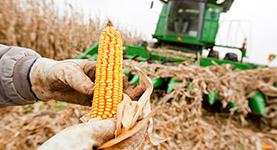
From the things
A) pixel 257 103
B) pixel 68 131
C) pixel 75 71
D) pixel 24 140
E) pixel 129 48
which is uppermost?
pixel 129 48

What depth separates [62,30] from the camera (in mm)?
3811

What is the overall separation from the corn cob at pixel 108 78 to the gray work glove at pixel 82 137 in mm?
166

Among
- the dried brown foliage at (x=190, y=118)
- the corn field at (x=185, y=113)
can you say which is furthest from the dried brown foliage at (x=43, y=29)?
the dried brown foliage at (x=190, y=118)

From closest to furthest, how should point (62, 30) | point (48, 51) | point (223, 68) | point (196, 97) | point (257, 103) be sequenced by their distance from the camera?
point (196, 97) → point (257, 103) → point (223, 68) → point (48, 51) → point (62, 30)

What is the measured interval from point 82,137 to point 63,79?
640 mm

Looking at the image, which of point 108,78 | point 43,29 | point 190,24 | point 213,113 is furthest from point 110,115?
point 190,24

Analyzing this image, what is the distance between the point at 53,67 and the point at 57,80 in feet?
0.37

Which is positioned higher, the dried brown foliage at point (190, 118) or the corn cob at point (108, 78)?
the corn cob at point (108, 78)

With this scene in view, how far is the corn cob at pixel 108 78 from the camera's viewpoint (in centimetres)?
87

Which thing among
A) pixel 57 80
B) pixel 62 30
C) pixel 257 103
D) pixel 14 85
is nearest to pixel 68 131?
pixel 57 80

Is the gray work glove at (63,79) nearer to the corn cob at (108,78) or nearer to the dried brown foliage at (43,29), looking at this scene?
the corn cob at (108,78)

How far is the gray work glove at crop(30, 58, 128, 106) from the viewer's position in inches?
40.8

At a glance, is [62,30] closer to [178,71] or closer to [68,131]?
[178,71]

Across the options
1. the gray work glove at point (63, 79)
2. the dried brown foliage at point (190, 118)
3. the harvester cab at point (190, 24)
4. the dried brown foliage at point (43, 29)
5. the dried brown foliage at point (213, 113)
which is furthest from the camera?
the harvester cab at point (190, 24)
